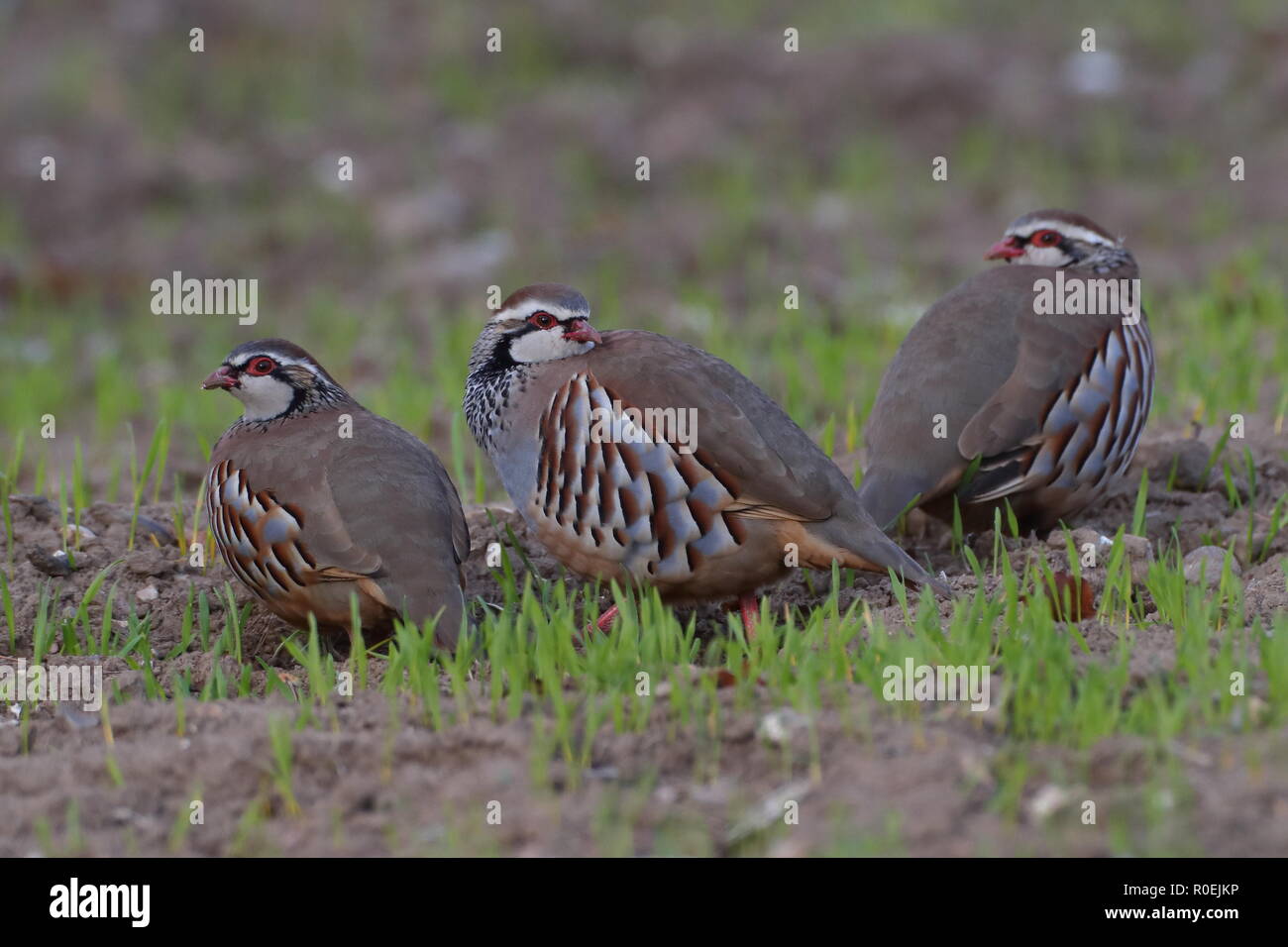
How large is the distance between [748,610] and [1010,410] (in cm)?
111

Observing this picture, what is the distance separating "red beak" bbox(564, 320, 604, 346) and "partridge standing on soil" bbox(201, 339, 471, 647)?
21.7 inches

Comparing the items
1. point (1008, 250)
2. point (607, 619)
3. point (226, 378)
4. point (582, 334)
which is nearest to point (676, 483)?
point (607, 619)

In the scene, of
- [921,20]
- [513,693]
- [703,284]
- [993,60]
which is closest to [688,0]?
[921,20]

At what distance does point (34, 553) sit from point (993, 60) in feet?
A: 33.0

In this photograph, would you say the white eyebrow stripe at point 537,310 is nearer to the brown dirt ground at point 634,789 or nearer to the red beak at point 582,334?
the red beak at point 582,334

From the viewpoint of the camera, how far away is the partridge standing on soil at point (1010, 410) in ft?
17.6

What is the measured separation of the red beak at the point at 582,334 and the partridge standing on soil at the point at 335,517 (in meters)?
0.55

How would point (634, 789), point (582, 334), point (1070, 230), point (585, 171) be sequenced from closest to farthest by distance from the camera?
point (634, 789), point (582, 334), point (1070, 230), point (585, 171)

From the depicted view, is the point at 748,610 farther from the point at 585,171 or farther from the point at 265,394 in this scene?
the point at 585,171

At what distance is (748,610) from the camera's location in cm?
496

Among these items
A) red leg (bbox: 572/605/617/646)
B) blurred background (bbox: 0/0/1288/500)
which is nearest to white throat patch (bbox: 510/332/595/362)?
red leg (bbox: 572/605/617/646)

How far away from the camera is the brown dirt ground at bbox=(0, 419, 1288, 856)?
3258mm

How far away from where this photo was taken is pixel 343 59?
1416 cm

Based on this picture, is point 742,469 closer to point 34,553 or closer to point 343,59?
point 34,553
